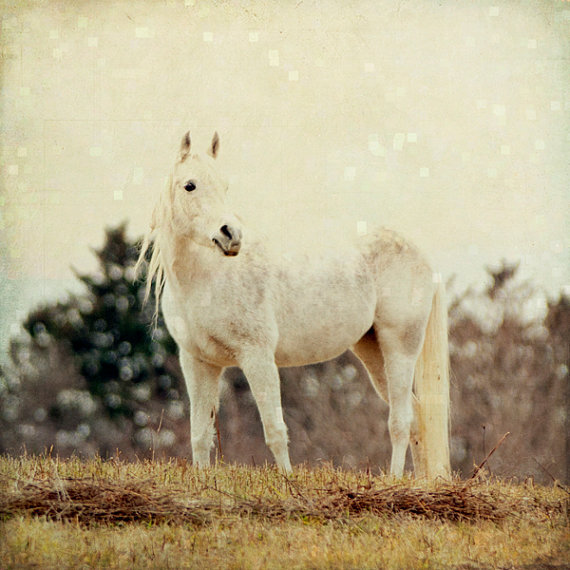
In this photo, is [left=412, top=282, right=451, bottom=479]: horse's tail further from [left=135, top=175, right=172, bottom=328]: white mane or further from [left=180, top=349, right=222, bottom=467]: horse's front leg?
[left=135, top=175, right=172, bottom=328]: white mane

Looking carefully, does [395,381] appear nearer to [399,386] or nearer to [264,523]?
[399,386]

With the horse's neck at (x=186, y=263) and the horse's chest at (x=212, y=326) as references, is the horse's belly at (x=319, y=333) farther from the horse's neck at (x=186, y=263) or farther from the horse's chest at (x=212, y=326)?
the horse's neck at (x=186, y=263)

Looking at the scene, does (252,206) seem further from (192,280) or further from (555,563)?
(555,563)

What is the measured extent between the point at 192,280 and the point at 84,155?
145cm

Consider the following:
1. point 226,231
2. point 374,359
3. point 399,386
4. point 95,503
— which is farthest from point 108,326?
point 95,503

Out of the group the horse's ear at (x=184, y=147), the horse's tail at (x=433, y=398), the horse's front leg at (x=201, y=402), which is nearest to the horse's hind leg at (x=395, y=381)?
the horse's tail at (x=433, y=398)

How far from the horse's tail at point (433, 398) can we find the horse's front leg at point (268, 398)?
1.60m

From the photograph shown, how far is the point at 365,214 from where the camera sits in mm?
6992

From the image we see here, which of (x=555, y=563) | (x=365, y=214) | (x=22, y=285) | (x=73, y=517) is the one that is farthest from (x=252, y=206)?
(x=555, y=563)

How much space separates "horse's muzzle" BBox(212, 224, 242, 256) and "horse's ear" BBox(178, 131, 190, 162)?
0.75m

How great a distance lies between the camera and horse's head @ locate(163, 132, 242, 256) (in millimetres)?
5441

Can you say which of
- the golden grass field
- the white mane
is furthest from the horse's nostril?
the golden grass field

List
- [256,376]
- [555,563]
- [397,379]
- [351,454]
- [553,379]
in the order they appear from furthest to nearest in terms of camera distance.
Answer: [351,454], [553,379], [397,379], [256,376], [555,563]

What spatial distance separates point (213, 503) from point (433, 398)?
2960mm
